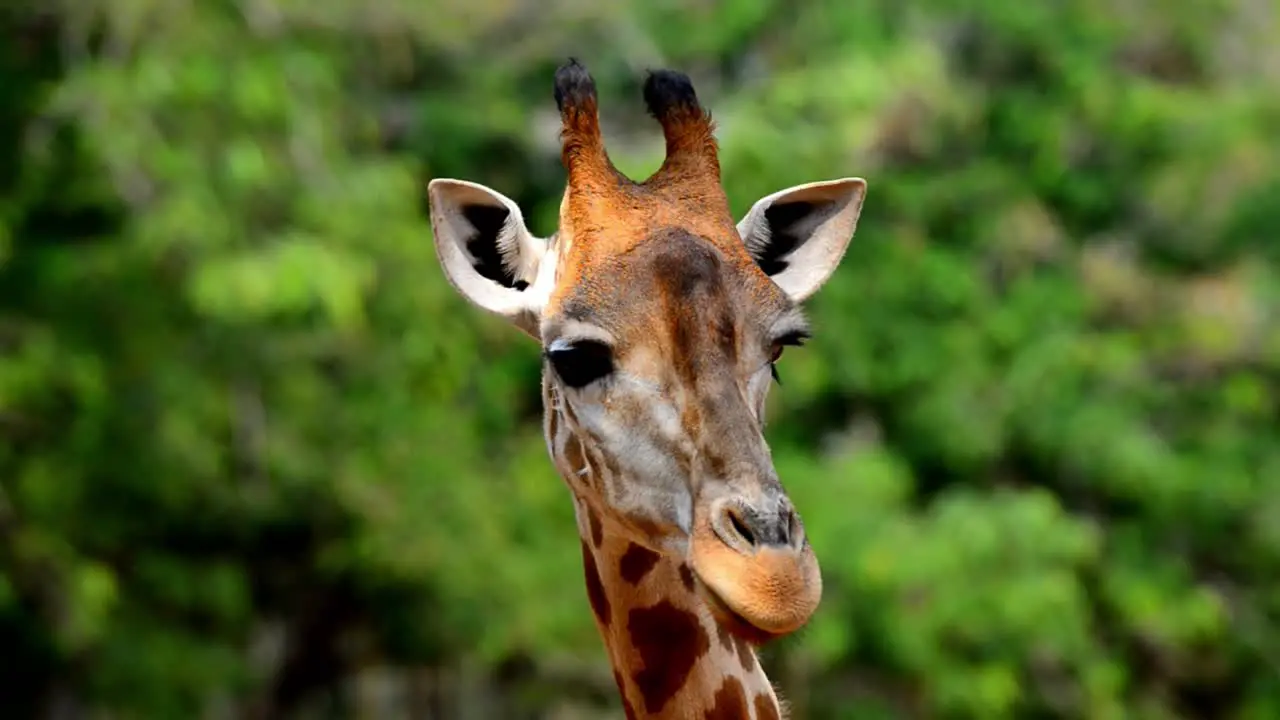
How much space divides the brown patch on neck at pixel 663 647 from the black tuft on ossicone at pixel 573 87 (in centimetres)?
108

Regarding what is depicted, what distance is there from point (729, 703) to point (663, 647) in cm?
18

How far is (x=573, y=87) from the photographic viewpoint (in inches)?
156

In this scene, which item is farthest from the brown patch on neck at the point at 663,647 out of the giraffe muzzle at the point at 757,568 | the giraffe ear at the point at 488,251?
the giraffe ear at the point at 488,251

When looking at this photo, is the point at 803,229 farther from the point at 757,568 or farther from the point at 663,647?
the point at 757,568

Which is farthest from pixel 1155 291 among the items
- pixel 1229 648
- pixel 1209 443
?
pixel 1229 648

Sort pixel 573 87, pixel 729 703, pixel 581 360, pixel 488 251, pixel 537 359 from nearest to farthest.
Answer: pixel 581 360, pixel 729 703, pixel 573 87, pixel 488 251, pixel 537 359

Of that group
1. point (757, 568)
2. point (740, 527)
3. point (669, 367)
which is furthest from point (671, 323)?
point (757, 568)

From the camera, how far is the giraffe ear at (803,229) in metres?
4.12

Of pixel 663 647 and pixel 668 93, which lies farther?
pixel 668 93

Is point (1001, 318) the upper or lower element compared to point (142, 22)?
lower

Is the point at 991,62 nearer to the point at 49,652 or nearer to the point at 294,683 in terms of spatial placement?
the point at 294,683

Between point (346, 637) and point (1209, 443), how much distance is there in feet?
26.2

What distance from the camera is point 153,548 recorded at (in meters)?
13.4

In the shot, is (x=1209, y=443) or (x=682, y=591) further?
(x=1209, y=443)
